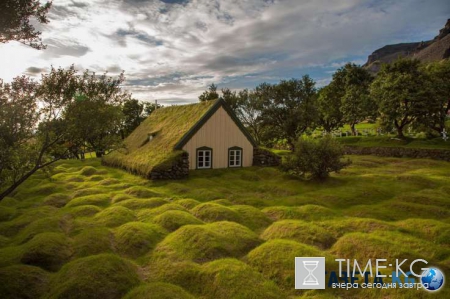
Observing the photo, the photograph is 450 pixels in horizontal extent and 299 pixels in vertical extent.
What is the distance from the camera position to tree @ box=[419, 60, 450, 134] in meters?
37.2

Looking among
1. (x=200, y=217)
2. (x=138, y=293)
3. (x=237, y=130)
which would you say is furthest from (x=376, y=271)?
(x=237, y=130)

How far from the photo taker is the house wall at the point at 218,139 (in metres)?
27.2

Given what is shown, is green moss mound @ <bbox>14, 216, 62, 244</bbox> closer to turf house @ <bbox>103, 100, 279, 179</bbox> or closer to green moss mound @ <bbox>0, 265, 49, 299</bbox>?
green moss mound @ <bbox>0, 265, 49, 299</bbox>

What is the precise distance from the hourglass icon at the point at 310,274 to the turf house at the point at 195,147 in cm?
1704

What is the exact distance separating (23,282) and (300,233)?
1022cm

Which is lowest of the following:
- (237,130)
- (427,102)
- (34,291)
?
(34,291)

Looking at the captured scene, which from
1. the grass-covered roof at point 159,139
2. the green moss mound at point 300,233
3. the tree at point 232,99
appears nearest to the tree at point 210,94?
the tree at point 232,99

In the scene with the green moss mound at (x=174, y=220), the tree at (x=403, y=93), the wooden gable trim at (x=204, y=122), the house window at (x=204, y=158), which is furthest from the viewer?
the tree at (x=403, y=93)

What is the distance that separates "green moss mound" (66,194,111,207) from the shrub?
14.7 m

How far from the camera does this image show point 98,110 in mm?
13352

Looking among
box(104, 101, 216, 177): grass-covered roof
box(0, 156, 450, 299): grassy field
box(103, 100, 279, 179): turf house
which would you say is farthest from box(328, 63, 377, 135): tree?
box(104, 101, 216, 177): grass-covered roof

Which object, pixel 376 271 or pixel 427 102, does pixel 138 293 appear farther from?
pixel 427 102

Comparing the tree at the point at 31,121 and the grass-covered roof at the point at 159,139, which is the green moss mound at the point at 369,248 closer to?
the tree at the point at 31,121

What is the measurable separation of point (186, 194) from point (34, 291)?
39.3 ft
